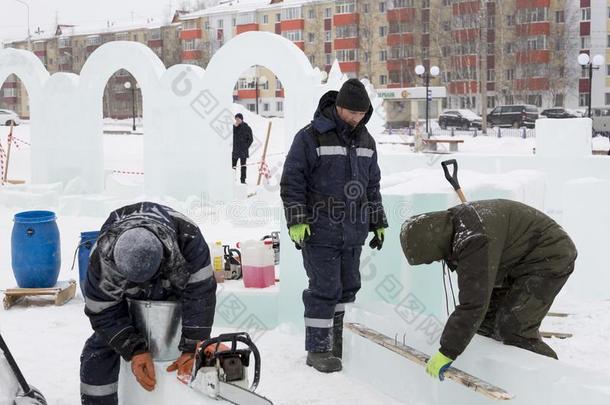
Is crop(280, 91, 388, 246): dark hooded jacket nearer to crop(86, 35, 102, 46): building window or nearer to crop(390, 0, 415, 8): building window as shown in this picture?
crop(390, 0, 415, 8): building window

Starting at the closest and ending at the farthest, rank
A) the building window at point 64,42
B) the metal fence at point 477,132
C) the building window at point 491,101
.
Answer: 1. the metal fence at point 477,132
2. the building window at point 491,101
3. the building window at point 64,42

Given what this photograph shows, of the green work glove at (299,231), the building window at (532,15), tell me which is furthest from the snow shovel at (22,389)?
the building window at (532,15)

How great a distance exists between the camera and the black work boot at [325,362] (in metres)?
4.76

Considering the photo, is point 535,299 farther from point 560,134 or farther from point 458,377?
point 560,134

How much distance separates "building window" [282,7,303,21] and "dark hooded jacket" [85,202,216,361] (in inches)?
2234

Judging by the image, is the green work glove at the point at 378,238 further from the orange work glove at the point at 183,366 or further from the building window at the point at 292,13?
the building window at the point at 292,13

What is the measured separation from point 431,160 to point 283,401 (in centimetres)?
715

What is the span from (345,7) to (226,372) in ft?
176

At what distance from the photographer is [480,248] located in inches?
137

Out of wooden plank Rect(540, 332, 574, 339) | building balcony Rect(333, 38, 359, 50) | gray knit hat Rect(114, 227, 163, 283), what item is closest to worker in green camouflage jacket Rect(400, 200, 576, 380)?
gray knit hat Rect(114, 227, 163, 283)

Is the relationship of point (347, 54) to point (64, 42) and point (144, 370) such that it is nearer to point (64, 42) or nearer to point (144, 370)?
point (64, 42)

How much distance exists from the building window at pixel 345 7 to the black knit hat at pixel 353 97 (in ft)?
168

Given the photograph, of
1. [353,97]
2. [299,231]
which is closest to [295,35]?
[353,97]

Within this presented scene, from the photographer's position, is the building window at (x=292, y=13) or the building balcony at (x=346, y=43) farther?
the building window at (x=292, y=13)
